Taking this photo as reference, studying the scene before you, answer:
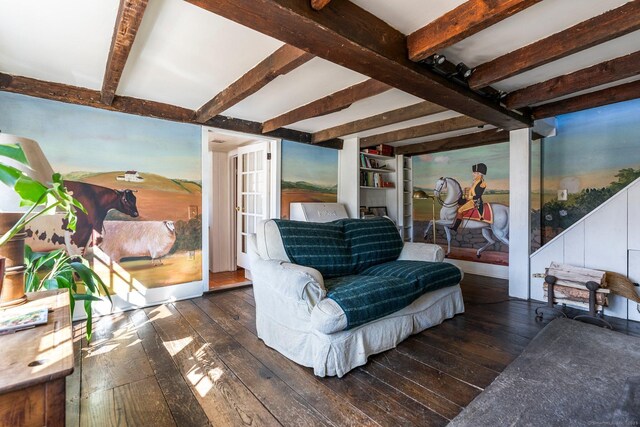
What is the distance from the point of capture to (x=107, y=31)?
179 cm

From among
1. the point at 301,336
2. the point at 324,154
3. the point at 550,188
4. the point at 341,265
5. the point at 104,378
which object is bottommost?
the point at 104,378

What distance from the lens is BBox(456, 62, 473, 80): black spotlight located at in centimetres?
215

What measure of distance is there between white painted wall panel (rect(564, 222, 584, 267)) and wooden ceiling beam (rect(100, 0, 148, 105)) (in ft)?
13.3

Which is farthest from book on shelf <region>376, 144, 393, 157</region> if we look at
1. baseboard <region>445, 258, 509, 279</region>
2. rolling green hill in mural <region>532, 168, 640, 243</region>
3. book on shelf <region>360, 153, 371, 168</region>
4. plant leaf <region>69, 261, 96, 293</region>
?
plant leaf <region>69, 261, 96, 293</region>

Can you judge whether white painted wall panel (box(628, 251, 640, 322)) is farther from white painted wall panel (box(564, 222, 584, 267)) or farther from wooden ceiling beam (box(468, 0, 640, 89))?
wooden ceiling beam (box(468, 0, 640, 89))

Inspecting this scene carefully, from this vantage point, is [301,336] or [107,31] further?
[301,336]

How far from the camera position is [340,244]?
2.76 m

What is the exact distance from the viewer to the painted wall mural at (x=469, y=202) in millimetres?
4180

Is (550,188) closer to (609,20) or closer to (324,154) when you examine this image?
(609,20)

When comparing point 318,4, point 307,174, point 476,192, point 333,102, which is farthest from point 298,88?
point 476,192

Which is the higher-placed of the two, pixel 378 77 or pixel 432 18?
pixel 432 18

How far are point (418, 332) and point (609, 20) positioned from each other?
7.81ft

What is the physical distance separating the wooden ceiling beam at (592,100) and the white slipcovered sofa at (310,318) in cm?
237

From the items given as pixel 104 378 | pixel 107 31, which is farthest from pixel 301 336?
pixel 107 31
